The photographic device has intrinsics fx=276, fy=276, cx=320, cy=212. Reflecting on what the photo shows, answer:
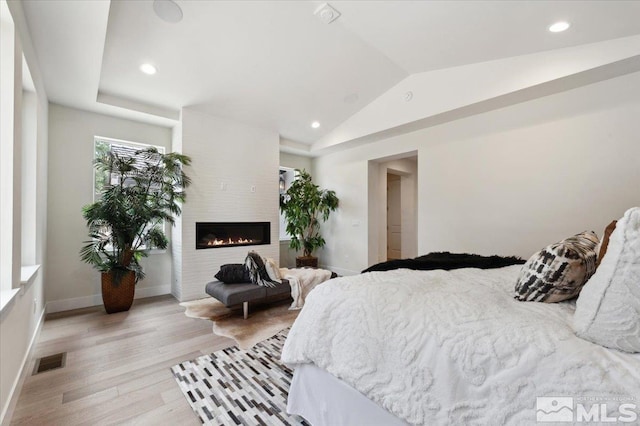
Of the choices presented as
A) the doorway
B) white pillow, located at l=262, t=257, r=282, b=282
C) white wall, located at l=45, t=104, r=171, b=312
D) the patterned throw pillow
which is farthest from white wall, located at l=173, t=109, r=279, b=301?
the patterned throw pillow

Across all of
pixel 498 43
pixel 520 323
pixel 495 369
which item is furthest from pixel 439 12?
pixel 495 369

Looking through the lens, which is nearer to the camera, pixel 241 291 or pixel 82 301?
pixel 241 291

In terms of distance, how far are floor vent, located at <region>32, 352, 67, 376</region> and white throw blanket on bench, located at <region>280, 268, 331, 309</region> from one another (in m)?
2.23

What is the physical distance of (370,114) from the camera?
4668 millimetres

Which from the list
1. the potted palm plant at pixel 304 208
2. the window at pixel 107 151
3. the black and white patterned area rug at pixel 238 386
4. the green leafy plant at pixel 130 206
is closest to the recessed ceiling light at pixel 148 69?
the green leafy plant at pixel 130 206

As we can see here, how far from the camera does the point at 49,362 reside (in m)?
2.38

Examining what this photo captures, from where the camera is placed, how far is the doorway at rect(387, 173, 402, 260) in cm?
757

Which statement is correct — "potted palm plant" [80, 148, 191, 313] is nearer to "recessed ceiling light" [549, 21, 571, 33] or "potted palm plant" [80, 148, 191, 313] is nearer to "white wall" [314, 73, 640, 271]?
"white wall" [314, 73, 640, 271]

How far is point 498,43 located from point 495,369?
3307 millimetres

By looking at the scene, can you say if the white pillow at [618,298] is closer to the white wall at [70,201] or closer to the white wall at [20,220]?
the white wall at [20,220]

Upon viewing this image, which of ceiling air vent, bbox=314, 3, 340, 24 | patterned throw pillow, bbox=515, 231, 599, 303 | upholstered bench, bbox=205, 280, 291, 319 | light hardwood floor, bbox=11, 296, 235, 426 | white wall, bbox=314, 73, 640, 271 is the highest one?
Answer: ceiling air vent, bbox=314, 3, 340, 24


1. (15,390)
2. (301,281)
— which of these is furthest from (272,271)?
(15,390)

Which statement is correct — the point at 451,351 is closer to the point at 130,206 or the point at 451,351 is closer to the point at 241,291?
the point at 241,291

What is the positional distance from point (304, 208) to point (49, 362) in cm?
402
